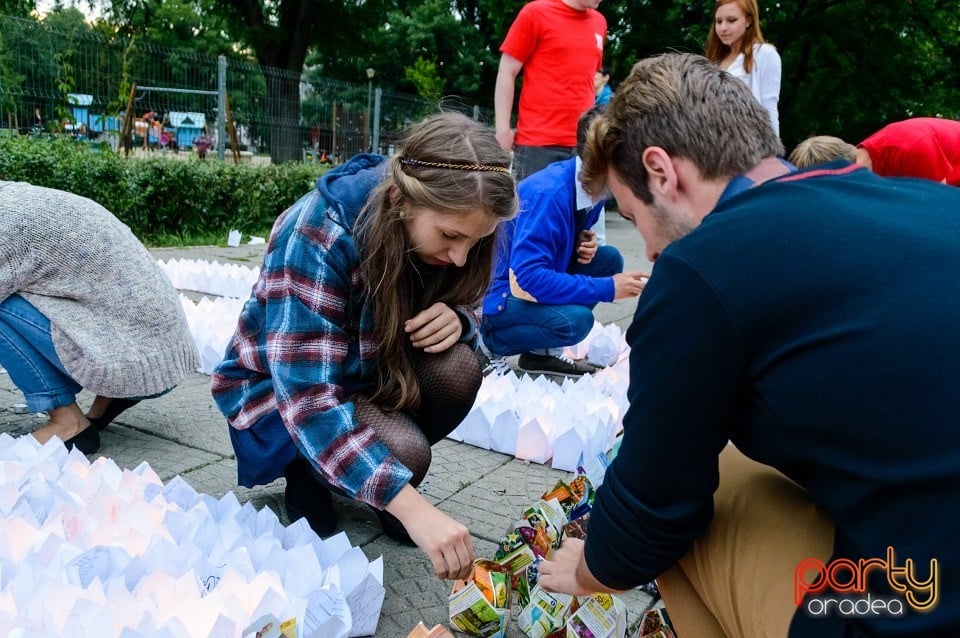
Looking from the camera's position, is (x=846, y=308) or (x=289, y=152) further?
(x=289, y=152)

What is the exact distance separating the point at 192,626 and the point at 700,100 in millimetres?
1172

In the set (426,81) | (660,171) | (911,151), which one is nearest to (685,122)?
(660,171)

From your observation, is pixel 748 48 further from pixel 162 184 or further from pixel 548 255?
pixel 162 184

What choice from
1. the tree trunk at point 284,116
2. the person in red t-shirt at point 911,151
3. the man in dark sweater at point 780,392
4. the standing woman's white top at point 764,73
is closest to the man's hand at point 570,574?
the man in dark sweater at point 780,392

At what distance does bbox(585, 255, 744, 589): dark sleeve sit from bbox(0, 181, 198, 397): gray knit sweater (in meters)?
1.60

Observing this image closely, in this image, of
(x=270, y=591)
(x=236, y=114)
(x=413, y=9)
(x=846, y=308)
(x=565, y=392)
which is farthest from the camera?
(x=413, y=9)

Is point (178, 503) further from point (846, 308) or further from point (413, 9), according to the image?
point (413, 9)

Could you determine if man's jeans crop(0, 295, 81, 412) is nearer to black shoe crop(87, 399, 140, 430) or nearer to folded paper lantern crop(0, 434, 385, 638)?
black shoe crop(87, 399, 140, 430)

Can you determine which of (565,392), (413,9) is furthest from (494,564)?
(413,9)

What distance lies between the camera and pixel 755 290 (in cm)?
96

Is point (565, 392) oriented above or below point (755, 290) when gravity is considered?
below

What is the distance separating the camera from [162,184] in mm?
7137

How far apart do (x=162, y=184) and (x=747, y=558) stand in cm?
694

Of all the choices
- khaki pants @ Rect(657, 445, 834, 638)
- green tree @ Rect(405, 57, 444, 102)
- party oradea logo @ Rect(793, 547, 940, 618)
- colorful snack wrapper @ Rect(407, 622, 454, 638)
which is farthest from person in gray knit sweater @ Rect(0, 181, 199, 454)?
green tree @ Rect(405, 57, 444, 102)
